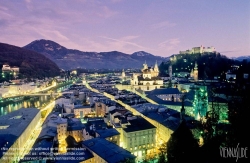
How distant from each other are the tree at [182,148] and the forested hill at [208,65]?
20.7m

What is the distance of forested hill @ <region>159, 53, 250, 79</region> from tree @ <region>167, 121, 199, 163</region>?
20.7m

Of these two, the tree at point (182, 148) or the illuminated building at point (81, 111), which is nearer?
the tree at point (182, 148)

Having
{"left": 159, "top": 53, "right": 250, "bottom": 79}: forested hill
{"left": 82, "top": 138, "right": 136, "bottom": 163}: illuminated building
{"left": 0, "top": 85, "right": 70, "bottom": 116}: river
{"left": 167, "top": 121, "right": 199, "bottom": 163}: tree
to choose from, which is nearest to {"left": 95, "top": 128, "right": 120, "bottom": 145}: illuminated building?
{"left": 82, "top": 138, "right": 136, "bottom": 163}: illuminated building

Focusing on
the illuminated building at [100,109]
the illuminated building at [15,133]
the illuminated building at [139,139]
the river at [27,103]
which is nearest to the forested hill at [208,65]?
the illuminated building at [100,109]

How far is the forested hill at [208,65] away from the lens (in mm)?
29944

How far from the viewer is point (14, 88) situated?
40844 mm

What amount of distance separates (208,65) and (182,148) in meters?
30.3

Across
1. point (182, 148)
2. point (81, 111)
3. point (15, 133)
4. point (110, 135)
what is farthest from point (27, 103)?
point (182, 148)

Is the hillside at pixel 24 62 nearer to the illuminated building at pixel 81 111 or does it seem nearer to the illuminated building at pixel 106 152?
the illuminated building at pixel 81 111

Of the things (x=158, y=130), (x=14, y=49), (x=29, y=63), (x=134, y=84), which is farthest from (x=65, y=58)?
(x=158, y=130)

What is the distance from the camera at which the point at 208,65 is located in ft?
112

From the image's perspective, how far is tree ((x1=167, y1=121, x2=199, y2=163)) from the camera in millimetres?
5937

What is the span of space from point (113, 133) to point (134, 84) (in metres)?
21.7

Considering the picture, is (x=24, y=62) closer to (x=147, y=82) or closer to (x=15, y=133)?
(x=147, y=82)
